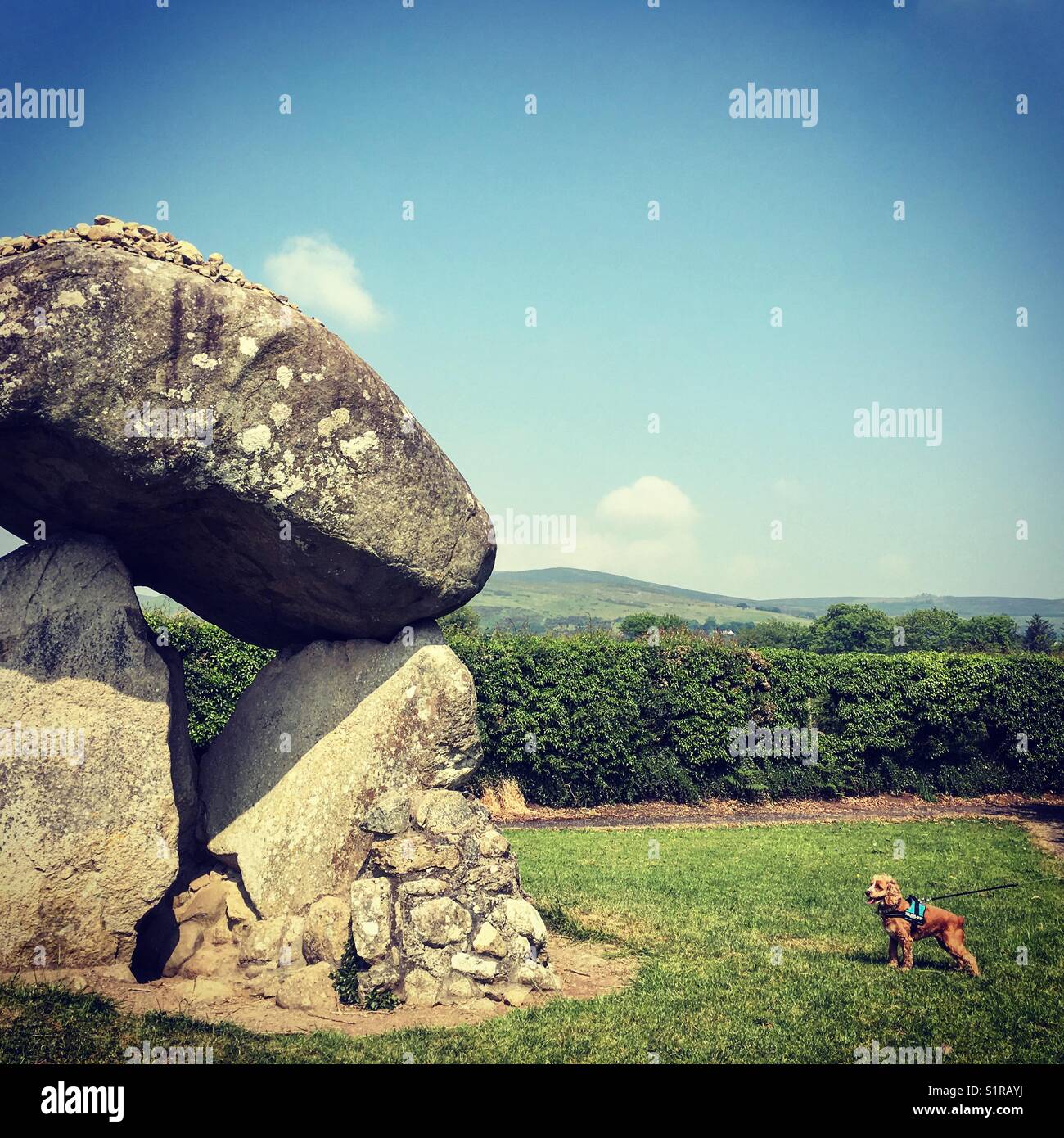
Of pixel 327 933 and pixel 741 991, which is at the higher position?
pixel 327 933

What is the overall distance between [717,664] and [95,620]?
16.8 metres

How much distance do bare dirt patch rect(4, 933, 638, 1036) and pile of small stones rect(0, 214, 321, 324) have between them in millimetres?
6904

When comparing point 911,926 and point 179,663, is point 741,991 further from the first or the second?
point 179,663

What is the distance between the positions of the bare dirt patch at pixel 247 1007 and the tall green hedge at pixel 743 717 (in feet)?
41.9

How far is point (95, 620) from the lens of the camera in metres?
9.41

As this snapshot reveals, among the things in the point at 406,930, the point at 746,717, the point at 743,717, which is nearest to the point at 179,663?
the point at 406,930

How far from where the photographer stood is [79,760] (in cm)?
878

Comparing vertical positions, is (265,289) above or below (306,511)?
above

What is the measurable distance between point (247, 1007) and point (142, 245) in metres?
7.74

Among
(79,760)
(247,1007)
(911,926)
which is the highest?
(79,760)

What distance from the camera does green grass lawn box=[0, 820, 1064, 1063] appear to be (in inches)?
294

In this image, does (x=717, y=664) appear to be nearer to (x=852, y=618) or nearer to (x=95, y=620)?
(x=95, y=620)

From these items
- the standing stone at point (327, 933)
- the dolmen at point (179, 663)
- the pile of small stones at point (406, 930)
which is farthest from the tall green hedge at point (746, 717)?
the standing stone at point (327, 933)
